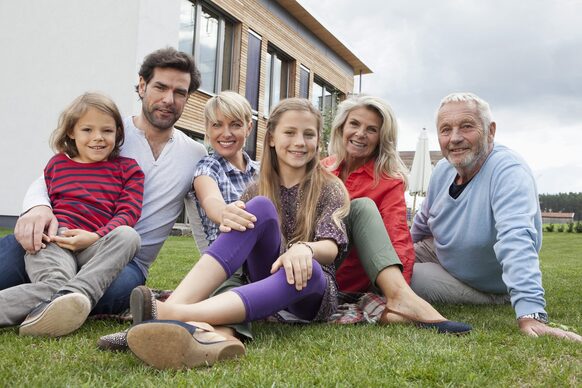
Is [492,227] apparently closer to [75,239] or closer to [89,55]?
[75,239]

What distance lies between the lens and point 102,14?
11750 mm

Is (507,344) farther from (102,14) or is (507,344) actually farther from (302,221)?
(102,14)

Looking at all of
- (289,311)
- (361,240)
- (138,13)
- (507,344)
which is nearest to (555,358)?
(507,344)

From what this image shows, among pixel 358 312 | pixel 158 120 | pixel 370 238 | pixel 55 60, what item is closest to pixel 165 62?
pixel 158 120

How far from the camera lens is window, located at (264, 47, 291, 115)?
16969mm

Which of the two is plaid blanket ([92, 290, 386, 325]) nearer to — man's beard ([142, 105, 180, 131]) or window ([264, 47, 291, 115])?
man's beard ([142, 105, 180, 131])

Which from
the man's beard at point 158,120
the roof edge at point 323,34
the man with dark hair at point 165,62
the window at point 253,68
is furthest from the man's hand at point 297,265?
the roof edge at point 323,34

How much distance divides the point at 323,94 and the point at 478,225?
59.5ft

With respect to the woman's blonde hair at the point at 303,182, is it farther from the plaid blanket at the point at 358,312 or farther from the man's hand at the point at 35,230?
the man's hand at the point at 35,230

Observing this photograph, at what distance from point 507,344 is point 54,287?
6.90 ft

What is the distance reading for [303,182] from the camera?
301 centimetres

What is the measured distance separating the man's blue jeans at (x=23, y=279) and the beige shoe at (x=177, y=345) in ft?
3.38

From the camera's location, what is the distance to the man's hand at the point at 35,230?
2771mm

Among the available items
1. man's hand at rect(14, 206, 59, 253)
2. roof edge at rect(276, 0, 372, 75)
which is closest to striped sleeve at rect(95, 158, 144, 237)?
man's hand at rect(14, 206, 59, 253)
